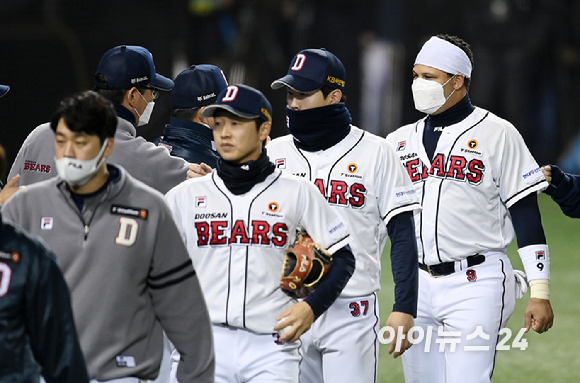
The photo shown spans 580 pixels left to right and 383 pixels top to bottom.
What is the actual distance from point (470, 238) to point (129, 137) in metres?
1.98

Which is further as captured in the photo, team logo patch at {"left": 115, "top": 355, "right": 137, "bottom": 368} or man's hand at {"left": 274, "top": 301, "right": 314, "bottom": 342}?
man's hand at {"left": 274, "top": 301, "right": 314, "bottom": 342}

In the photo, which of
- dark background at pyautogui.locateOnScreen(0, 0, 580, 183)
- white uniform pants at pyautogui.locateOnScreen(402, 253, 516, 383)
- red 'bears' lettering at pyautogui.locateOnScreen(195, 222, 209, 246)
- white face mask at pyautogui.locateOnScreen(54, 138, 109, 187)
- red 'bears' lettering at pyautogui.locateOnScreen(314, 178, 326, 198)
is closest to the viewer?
white face mask at pyautogui.locateOnScreen(54, 138, 109, 187)

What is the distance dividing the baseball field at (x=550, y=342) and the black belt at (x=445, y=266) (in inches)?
98.9

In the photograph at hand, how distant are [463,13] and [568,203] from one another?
481 inches

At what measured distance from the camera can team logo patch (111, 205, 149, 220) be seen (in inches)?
149

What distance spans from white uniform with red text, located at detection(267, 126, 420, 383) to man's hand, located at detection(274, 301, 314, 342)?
708 mm

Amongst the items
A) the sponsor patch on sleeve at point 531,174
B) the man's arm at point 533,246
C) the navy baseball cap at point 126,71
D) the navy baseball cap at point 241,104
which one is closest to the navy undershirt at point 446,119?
the sponsor patch on sleeve at point 531,174

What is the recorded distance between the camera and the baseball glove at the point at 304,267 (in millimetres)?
4246

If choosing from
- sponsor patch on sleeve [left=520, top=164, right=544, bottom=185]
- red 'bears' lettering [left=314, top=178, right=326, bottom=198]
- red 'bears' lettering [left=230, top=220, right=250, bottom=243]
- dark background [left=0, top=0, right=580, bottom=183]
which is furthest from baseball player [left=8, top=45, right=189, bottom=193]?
dark background [left=0, top=0, right=580, bottom=183]

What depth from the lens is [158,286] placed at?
388cm

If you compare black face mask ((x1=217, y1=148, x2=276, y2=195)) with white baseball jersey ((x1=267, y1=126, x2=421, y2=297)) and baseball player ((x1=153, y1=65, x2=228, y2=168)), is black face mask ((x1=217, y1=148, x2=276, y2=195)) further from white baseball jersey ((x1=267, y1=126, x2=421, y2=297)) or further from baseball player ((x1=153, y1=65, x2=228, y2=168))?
baseball player ((x1=153, y1=65, x2=228, y2=168))

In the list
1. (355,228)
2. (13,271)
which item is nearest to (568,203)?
(355,228)

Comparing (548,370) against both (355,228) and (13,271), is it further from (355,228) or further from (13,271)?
(13,271)

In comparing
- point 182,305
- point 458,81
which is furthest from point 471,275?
point 182,305
